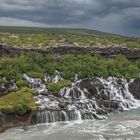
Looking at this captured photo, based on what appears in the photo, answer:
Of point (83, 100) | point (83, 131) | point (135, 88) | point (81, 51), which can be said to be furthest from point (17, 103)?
point (81, 51)

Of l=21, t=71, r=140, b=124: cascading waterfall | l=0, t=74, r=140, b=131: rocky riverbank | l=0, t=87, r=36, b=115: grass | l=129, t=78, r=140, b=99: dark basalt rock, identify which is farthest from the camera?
l=129, t=78, r=140, b=99: dark basalt rock

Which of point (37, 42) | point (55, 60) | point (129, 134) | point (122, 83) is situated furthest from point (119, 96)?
point (37, 42)

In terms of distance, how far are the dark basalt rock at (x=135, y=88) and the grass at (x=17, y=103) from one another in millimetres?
17356

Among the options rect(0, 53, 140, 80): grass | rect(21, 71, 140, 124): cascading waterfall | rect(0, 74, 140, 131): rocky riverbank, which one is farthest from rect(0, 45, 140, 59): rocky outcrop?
rect(0, 74, 140, 131): rocky riverbank

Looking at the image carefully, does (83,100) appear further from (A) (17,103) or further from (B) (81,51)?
(B) (81,51)

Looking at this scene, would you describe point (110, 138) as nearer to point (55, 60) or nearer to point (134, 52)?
point (55, 60)

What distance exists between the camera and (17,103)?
5341cm

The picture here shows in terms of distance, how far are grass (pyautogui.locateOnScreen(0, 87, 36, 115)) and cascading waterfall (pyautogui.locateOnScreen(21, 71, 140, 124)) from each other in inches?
48.2

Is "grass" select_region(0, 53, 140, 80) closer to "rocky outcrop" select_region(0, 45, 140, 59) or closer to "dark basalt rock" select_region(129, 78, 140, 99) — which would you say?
"dark basalt rock" select_region(129, 78, 140, 99)

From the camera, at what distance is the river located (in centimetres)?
4625

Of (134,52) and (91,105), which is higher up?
(134,52)

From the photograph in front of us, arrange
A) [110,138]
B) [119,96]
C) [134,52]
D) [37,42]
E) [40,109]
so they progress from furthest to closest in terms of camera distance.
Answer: [37,42] < [134,52] < [119,96] < [40,109] < [110,138]

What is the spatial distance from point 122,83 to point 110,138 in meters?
25.0

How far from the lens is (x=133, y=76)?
235 feet
